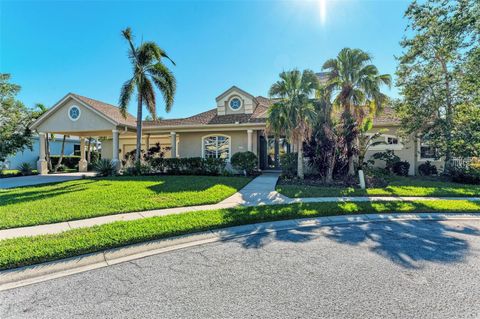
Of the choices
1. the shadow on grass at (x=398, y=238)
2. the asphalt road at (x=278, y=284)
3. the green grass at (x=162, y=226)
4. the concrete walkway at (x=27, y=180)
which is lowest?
the asphalt road at (x=278, y=284)

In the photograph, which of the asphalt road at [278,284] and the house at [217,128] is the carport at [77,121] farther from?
the asphalt road at [278,284]

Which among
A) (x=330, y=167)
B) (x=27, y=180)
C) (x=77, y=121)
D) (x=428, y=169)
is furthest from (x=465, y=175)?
(x=27, y=180)

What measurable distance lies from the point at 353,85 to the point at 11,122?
24054 mm

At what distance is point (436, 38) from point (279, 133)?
32.6ft

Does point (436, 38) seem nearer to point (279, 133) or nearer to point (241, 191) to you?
point (279, 133)

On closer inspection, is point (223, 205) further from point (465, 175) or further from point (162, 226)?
point (465, 175)

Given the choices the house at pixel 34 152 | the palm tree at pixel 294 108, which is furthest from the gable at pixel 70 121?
the palm tree at pixel 294 108

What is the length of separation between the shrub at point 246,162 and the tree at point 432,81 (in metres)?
9.41

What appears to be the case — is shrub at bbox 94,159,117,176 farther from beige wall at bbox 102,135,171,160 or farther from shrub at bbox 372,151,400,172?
shrub at bbox 372,151,400,172

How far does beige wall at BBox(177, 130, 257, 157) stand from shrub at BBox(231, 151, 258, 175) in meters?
2.08

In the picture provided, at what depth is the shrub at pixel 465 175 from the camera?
12109mm

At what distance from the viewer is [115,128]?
16609mm

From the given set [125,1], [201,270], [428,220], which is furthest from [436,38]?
[201,270]

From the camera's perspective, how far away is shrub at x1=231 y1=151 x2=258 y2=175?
15.0 metres
